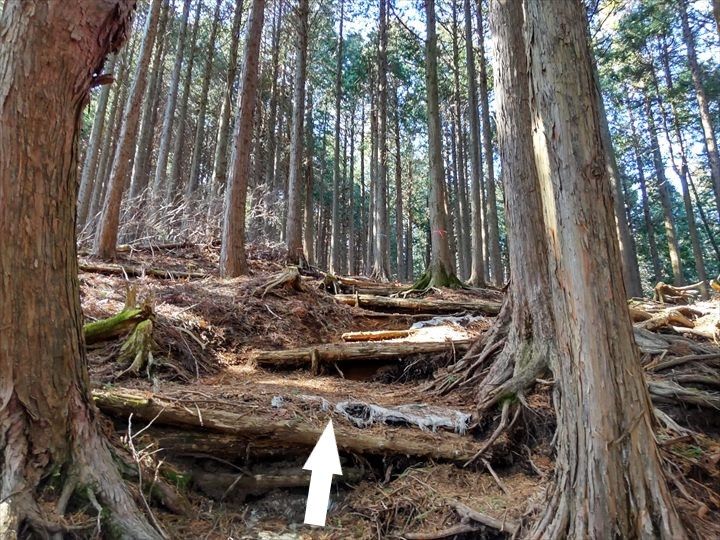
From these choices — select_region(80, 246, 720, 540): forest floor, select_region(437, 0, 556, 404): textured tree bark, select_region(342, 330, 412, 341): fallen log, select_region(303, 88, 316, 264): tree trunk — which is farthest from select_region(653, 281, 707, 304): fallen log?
select_region(303, 88, 316, 264): tree trunk

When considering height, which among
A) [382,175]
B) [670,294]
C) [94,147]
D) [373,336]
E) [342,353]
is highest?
[382,175]

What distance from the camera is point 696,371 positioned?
4.05 m

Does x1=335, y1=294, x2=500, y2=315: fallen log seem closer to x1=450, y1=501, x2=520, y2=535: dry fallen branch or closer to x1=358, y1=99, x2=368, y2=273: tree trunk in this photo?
x1=450, y1=501, x2=520, y2=535: dry fallen branch

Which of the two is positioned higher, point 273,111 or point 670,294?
point 273,111

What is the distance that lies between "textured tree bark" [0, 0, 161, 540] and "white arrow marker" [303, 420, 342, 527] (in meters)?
1.05

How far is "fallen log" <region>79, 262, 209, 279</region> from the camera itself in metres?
7.20

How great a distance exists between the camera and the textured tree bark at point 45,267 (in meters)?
2.14

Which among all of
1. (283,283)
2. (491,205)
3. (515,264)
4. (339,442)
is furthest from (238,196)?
(491,205)

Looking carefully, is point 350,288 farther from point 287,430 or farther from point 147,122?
point 147,122

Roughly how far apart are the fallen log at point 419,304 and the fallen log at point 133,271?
281 centimetres

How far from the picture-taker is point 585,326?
2.21m

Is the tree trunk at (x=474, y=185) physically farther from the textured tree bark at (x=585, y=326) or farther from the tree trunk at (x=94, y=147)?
the tree trunk at (x=94, y=147)

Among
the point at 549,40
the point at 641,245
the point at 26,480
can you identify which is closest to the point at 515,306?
the point at 549,40

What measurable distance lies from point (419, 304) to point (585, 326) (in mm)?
5707
